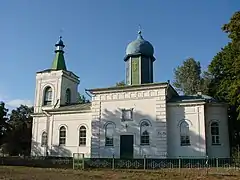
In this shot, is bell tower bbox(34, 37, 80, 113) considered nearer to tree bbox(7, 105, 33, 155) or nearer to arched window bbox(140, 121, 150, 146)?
tree bbox(7, 105, 33, 155)

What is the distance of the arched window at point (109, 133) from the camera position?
27.5 metres

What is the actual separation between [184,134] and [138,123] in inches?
160

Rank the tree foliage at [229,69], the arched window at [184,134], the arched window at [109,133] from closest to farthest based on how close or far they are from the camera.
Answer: the tree foliage at [229,69], the arched window at [184,134], the arched window at [109,133]

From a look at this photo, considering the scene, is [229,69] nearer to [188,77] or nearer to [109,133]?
[109,133]

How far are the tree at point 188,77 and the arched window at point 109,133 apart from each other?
19.2 meters

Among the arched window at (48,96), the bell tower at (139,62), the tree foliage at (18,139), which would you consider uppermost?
the bell tower at (139,62)

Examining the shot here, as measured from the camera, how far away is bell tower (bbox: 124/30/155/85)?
97.1 feet

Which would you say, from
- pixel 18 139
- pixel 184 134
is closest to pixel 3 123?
pixel 18 139

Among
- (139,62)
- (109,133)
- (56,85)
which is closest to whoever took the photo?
(109,133)

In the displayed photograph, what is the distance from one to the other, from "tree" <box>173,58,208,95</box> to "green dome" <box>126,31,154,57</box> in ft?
49.3

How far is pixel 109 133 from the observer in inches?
1088

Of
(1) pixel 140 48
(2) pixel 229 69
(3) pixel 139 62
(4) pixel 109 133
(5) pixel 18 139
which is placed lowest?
(5) pixel 18 139

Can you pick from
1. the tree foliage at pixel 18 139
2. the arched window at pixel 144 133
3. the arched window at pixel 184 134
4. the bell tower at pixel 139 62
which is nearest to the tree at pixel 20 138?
the tree foliage at pixel 18 139

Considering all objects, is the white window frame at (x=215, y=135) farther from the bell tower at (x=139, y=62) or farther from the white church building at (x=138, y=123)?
the bell tower at (x=139, y=62)
